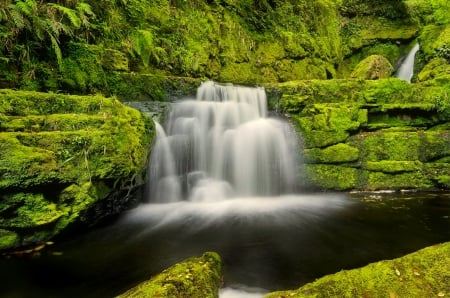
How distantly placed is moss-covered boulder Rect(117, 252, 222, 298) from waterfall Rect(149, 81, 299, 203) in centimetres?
376

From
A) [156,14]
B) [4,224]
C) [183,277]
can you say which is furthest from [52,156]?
[156,14]

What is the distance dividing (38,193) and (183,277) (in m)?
2.69

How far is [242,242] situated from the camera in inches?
185

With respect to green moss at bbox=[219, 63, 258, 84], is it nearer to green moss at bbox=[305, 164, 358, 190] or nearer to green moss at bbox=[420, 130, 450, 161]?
green moss at bbox=[305, 164, 358, 190]

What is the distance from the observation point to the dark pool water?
3.62 m

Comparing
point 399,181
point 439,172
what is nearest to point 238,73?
point 399,181

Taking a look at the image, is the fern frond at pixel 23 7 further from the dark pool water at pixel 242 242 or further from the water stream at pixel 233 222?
the dark pool water at pixel 242 242

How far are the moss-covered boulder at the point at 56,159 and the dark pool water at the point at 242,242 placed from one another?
452 mm

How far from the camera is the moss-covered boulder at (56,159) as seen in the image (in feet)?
13.6

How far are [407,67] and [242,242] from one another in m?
13.1

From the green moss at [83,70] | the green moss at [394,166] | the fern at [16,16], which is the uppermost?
the fern at [16,16]

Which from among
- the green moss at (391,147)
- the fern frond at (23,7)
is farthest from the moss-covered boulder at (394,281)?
the fern frond at (23,7)

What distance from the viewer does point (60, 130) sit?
15.5 feet

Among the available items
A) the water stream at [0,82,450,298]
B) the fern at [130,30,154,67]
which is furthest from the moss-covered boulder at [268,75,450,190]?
the fern at [130,30,154,67]
